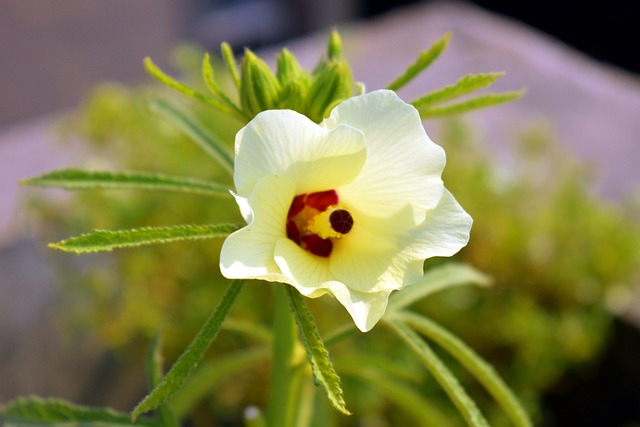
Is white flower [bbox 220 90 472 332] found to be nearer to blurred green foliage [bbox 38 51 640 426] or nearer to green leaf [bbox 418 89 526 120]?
Answer: green leaf [bbox 418 89 526 120]

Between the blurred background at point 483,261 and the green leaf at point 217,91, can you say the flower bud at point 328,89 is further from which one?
the blurred background at point 483,261

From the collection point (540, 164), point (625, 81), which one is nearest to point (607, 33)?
point (625, 81)

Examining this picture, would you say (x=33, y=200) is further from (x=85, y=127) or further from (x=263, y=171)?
(x=263, y=171)

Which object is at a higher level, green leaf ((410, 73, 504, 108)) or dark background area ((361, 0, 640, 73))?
green leaf ((410, 73, 504, 108))

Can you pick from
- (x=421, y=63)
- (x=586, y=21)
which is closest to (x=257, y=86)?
(x=421, y=63)

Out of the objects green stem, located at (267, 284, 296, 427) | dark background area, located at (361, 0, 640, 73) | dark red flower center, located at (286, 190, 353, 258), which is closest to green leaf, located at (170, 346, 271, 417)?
green stem, located at (267, 284, 296, 427)

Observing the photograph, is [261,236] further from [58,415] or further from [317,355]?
[58,415]
